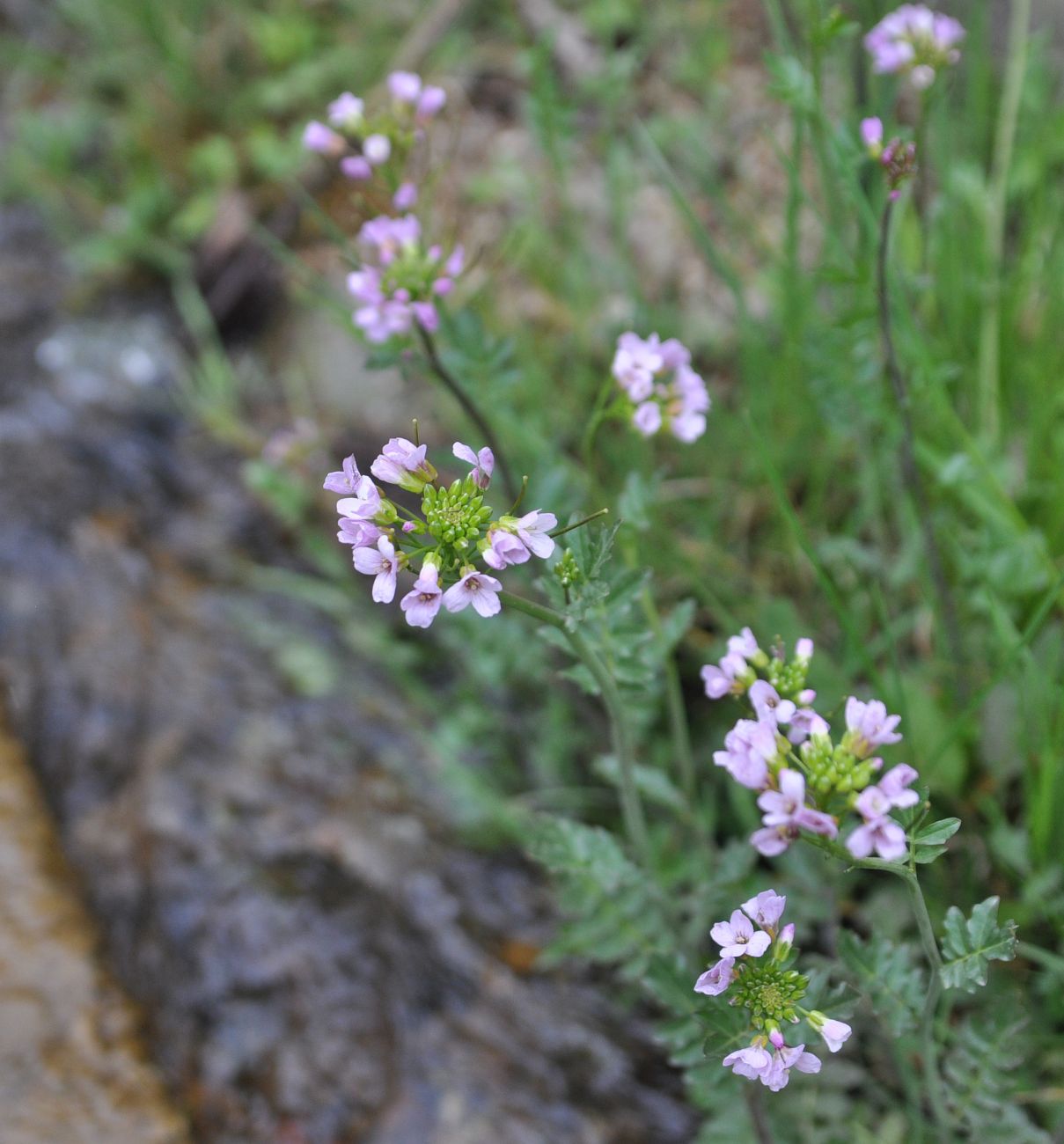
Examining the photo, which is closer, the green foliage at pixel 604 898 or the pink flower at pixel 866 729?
the pink flower at pixel 866 729

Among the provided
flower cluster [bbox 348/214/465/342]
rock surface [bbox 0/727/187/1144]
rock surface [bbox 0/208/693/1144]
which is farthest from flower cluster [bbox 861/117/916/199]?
rock surface [bbox 0/727/187/1144]

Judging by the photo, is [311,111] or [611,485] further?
[311,111]

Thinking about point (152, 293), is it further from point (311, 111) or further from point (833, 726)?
point (833, 726)

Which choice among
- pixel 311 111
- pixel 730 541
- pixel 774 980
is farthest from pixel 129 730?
pixel 311 111

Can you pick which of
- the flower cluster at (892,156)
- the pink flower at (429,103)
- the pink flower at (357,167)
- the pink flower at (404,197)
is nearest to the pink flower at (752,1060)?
the flower cluster at (892,156)

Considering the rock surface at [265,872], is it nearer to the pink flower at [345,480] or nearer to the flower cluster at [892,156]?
the pink flower at [345,480]

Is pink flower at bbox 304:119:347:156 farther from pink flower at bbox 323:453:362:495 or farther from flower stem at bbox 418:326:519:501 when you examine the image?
pink flower at bbox 323:453:362:495
